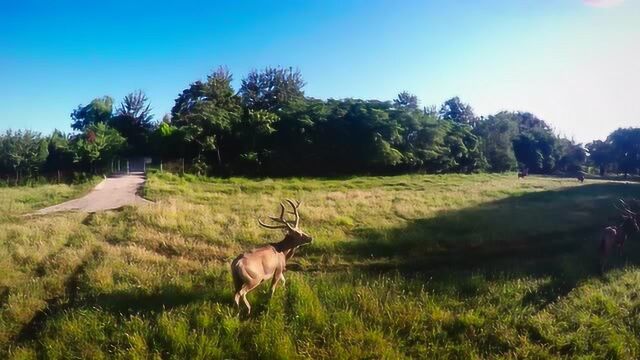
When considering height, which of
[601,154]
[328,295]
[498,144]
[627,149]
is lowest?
[328,295]

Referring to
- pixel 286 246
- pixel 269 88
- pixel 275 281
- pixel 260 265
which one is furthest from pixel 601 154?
pixel 260 265

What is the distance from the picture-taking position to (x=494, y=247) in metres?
12.1

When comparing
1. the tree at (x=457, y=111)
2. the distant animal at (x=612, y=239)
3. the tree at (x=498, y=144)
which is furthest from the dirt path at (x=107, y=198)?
the tree at (x=457, y=111)

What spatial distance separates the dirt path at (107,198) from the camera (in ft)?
68.3

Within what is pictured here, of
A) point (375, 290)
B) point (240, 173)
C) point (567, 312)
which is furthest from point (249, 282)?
point (240, 173)

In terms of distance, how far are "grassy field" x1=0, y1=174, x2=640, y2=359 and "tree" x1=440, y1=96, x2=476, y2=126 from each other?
71.1 metres

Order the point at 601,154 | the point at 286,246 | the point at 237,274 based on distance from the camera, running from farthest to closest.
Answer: the point at 601,154, the point at 286,246, the point at 237,274

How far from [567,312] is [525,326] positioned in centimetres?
102

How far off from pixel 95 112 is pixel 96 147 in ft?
65.5

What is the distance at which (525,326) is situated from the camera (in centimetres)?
745

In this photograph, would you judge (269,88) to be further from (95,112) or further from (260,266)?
(260,266)

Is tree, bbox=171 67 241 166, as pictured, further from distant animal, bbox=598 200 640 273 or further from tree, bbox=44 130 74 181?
distant animal, bbox=598 200 640 273

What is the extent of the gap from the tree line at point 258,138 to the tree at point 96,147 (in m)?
0.09

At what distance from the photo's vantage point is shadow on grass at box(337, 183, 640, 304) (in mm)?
9664
